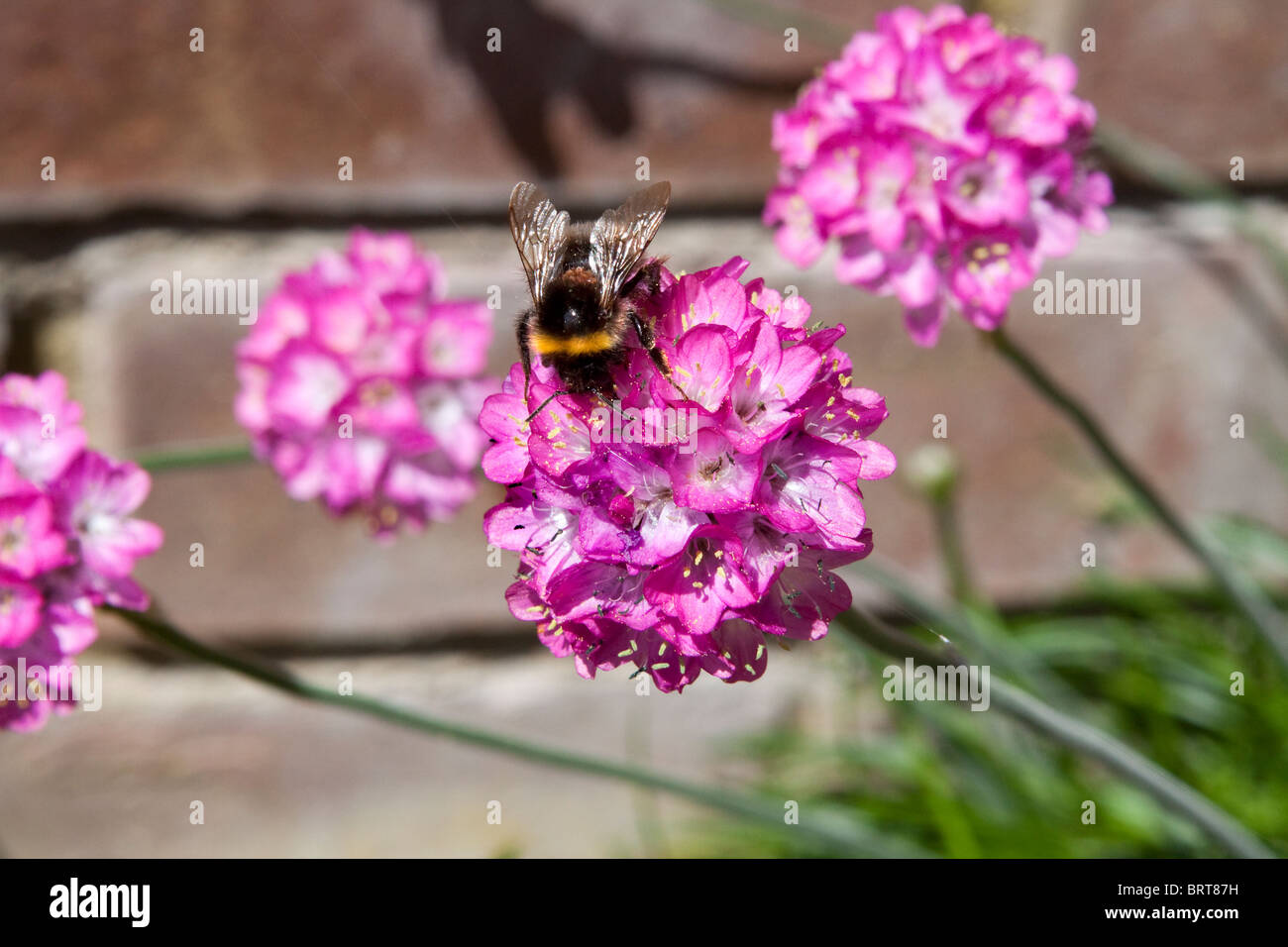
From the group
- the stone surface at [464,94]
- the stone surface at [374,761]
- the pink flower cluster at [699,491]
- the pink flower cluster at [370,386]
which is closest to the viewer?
the pink flower cluster at [699,491]

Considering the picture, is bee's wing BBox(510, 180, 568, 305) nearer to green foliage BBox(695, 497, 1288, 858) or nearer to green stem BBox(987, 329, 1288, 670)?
green stem BBox(987, 329, 1288, 670)

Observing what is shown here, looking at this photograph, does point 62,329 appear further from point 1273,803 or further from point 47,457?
point 1273,803

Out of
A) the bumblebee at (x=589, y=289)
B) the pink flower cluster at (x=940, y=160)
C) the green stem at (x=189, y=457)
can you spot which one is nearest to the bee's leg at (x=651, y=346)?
the bumblebee at (x=589, y=289)

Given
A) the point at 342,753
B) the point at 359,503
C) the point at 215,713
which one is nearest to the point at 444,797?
the point at 342,753

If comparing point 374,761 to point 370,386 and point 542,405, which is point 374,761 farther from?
point 542,405

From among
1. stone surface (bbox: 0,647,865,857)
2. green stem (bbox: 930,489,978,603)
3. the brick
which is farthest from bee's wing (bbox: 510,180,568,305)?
stone surface (bbox: 0,647,865,857)

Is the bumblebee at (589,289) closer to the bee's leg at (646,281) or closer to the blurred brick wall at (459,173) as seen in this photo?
the bee's leg at (646,281)
